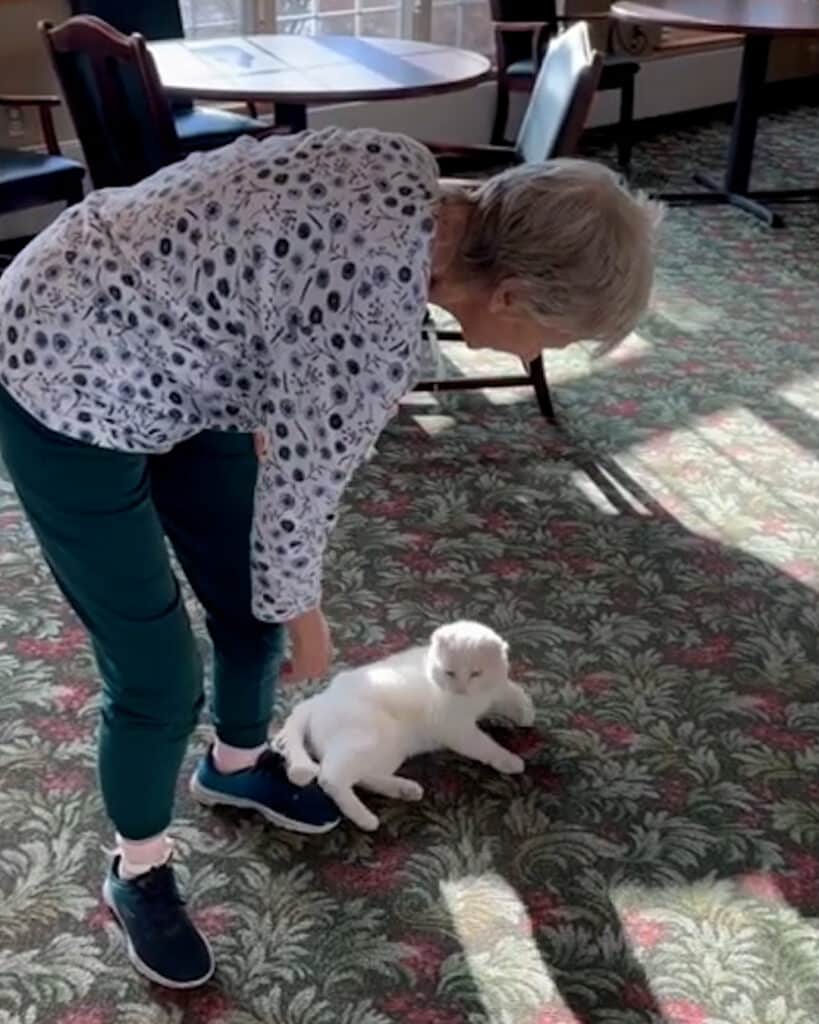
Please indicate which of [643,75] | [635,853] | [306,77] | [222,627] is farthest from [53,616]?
[643,75]

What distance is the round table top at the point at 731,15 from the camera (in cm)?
450

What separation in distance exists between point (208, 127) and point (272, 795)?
2610 millimetres

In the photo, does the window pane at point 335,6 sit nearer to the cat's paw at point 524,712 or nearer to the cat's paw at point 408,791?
the cat's paw at point 524,712

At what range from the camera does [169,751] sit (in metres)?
1.55

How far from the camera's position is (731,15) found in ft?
15.3

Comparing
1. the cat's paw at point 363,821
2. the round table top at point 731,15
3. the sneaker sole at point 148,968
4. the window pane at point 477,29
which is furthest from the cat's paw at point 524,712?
the window pane at point 477,29

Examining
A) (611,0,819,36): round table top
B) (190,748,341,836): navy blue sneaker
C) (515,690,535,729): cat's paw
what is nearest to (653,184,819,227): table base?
(611,0,819,36): round table top

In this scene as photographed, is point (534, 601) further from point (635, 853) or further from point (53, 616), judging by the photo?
point (53, 616)

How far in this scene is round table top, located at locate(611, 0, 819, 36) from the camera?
450cm

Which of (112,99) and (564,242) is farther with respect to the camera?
(112,99)

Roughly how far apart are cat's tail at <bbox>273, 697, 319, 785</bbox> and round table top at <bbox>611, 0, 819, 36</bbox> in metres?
3.37

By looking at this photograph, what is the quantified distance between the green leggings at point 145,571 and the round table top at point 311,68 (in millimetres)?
1953

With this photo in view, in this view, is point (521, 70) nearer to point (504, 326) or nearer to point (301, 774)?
point (301, 774)

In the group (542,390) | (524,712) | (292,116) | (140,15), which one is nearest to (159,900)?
(524,712)
